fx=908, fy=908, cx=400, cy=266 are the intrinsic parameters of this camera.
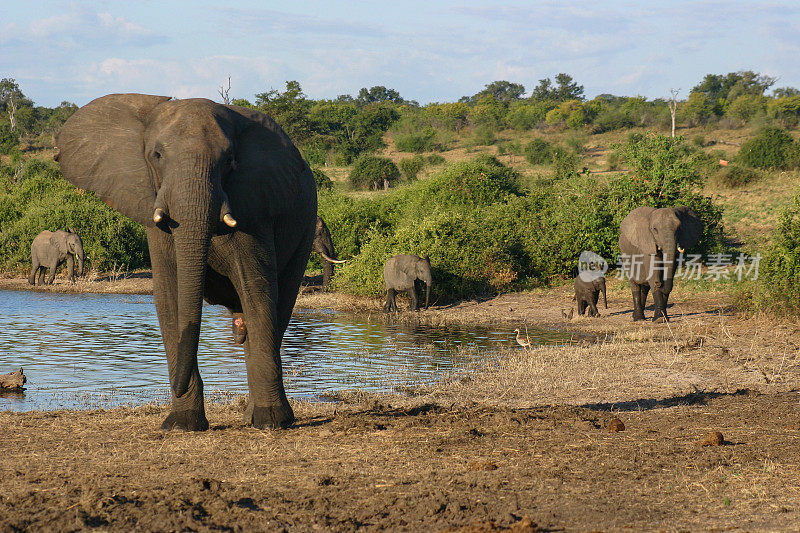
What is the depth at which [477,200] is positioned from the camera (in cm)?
2844

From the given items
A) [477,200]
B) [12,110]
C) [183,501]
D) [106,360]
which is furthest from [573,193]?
[12,110]

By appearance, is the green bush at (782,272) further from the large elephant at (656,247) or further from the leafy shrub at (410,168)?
the leafy shrub at (410,168)

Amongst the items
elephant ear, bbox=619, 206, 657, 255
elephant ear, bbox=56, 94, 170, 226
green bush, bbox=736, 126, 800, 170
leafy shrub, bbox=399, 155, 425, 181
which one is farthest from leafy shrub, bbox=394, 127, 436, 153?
elephant ear, bbox=56, 94, 170, 226

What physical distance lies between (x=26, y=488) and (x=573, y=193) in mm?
20867

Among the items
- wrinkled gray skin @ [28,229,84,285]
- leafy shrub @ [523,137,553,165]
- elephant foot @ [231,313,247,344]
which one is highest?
leafy shrub @ [523,137,553,165]

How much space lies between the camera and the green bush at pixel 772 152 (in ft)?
133

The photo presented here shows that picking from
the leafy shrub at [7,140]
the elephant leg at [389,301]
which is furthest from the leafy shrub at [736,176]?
the leafy shrub at [7,140]

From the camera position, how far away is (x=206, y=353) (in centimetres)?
1526

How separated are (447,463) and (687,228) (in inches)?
514

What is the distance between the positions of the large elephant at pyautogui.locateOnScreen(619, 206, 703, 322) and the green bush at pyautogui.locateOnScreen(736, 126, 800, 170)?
24.4m

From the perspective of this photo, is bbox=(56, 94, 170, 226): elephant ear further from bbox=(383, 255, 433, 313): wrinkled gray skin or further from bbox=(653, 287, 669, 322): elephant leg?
bbox=(383, 255, 433, 313): wrinkled gray skin

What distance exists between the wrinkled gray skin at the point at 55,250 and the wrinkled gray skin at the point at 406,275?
1071 cm

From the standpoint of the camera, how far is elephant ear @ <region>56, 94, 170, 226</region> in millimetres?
7340

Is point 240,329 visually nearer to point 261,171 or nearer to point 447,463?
point 261,171
